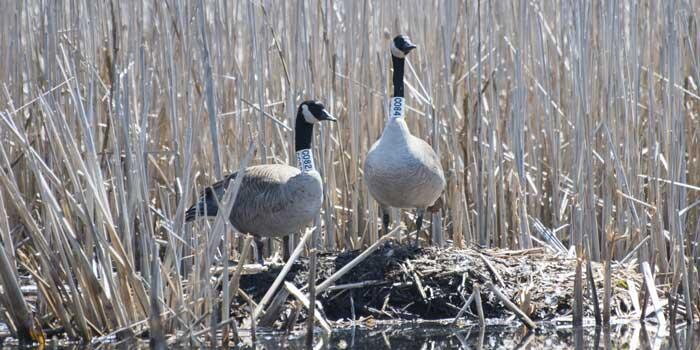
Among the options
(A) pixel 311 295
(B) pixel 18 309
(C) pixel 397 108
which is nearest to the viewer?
(A) pixel 311 295

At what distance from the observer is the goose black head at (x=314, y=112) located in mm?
7281

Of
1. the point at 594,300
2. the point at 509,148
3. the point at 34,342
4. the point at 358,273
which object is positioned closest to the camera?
the point at 34,342

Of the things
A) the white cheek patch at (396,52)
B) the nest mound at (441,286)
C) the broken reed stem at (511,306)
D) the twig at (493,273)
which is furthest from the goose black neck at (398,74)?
the broken reed stem at (511,306)

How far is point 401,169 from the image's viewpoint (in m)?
7.50

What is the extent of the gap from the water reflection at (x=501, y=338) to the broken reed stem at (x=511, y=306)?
0.17ft

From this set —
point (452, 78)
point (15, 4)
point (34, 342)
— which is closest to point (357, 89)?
point (452, 78)

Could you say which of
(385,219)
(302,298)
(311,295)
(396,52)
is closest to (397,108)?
(396,52)

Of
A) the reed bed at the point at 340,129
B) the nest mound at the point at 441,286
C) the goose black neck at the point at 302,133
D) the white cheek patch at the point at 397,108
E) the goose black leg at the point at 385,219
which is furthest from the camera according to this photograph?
the goose black leg at the point at 385,219

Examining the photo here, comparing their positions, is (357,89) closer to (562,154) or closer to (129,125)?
(562,154)

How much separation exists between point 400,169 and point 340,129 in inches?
40.0

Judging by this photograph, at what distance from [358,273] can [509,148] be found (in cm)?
203

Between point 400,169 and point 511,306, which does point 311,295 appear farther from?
point 400,169

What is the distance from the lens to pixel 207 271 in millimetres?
5598

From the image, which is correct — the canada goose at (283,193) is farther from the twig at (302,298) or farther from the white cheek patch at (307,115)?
the twig at (302,298)
